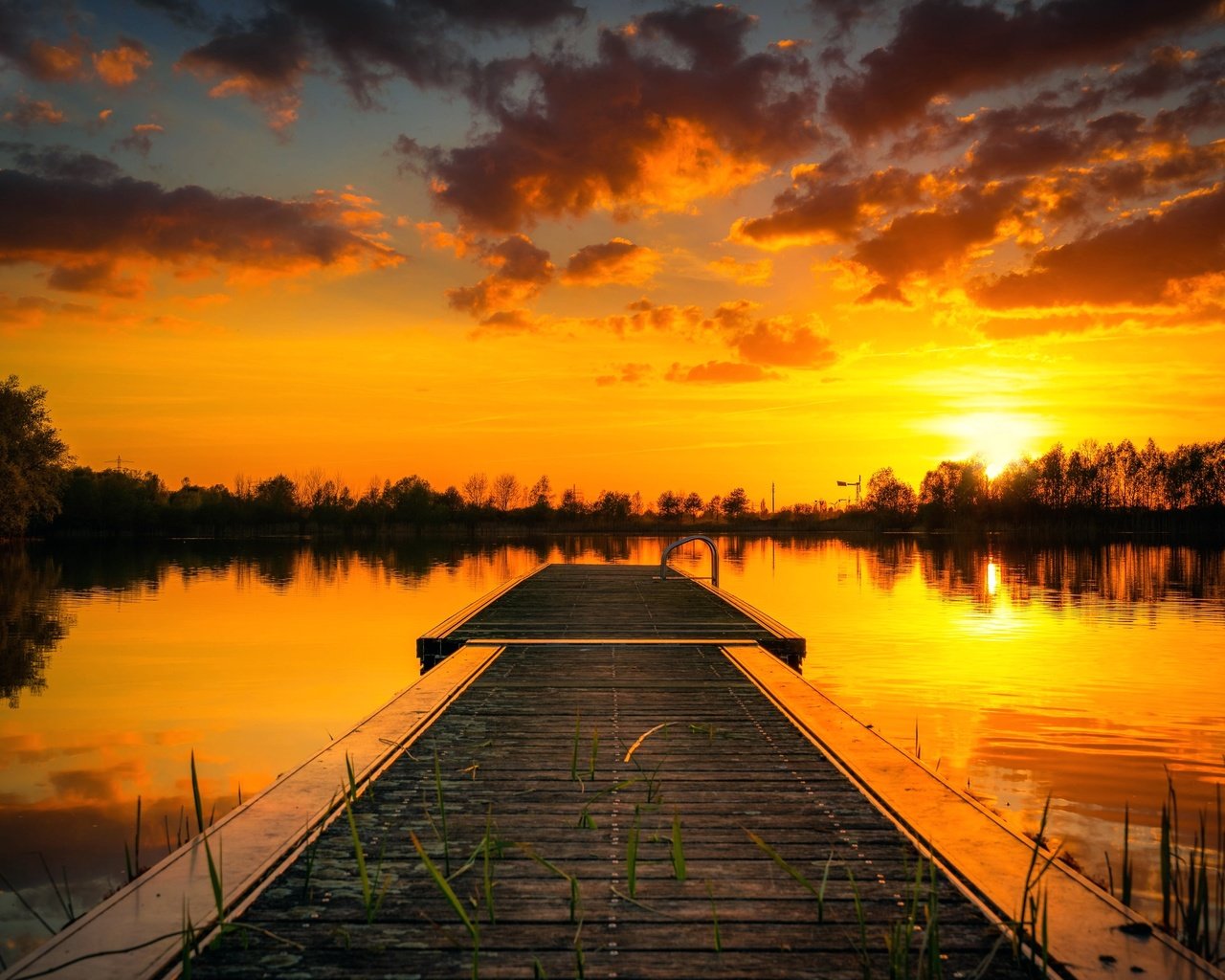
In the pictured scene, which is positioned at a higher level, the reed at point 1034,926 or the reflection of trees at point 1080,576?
the reed at point 1034,926

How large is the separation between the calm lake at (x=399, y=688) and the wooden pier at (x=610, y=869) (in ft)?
7.65

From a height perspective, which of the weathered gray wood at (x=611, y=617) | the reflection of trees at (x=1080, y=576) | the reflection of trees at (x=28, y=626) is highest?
the weathered gray wood at (x=611, y=617)

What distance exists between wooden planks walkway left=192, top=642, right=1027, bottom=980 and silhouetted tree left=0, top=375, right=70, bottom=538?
5294 centimetres

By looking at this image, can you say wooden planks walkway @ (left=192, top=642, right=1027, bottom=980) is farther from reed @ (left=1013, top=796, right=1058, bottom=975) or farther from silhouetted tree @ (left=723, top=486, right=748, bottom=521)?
silhouetted tree @ (left=723, top=486, right=748, bottom=521)

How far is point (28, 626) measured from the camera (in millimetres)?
20281

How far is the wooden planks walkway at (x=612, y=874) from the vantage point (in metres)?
3.44

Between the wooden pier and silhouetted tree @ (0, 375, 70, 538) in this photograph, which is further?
silhouetted tree @ (0, 375, 70, 538)

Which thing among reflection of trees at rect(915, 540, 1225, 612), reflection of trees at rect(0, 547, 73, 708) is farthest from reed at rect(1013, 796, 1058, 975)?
reflection of trees at rect(915, 540, 1225, 612)

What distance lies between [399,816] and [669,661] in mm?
6017

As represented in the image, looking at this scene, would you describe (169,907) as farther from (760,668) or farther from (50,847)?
(760,668)

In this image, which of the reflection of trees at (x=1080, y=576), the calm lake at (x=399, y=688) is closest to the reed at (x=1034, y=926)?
the calm lake at (x=399, y=688)

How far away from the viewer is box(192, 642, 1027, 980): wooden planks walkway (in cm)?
344

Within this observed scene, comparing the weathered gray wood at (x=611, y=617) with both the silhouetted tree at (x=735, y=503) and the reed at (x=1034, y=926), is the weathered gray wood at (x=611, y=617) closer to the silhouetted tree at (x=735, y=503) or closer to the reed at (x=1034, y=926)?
the reed at (x=1034, y=926)

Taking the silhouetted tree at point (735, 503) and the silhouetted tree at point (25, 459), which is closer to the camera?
the silhouetted tree at point (25, 459)
